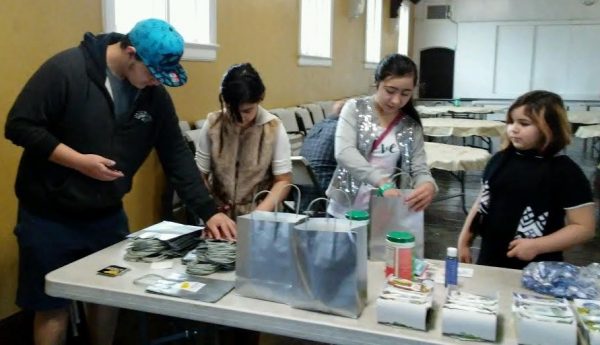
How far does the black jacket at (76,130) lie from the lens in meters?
1.66

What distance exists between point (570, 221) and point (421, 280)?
0.53 meters

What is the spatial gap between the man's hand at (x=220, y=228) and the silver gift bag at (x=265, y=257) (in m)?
0.42

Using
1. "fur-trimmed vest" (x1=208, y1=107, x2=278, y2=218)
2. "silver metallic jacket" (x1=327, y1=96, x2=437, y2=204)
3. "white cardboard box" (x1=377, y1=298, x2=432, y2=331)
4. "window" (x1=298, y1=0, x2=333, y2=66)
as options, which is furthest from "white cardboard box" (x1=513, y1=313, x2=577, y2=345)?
"window" (x1=298, y1=0, x2=333, y2=66)

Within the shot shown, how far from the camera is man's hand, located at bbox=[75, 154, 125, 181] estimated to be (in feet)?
5.31

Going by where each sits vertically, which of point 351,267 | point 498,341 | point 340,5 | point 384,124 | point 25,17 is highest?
point 340,5

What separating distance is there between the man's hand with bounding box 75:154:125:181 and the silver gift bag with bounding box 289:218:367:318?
646 mm

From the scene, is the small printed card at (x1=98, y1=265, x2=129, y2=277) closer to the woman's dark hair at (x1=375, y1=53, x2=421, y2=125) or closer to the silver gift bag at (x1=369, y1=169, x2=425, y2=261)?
the silver gift bag at (x1=369, y1=169, x2=425, y2=261)

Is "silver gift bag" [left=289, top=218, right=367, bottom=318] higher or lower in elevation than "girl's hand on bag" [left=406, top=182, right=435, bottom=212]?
lower

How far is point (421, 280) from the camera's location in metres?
1.52

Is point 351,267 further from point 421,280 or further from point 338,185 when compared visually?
point 338,185

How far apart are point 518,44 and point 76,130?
1326cm

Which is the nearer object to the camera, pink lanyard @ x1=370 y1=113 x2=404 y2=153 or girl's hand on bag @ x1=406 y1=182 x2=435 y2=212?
girl's hand on bag @ x1=406 y1=182 x2=435 y2=212

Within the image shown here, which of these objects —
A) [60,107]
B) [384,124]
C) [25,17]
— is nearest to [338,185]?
[384,124]

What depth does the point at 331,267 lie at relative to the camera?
1299 mm
